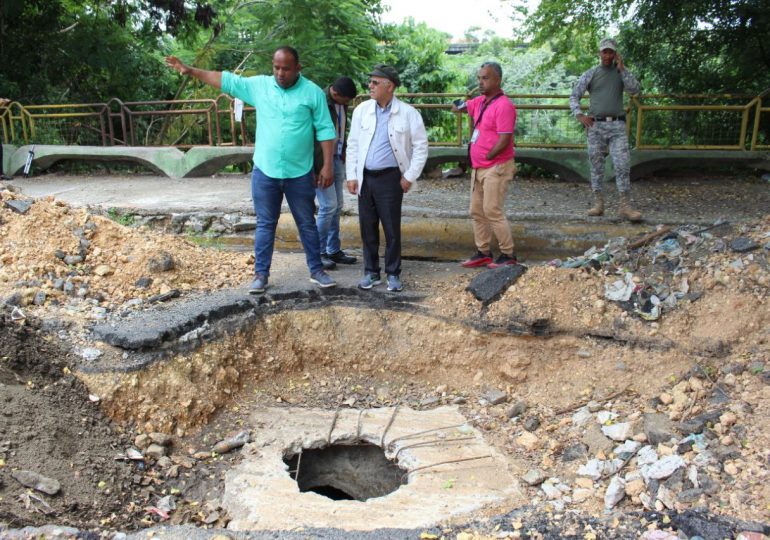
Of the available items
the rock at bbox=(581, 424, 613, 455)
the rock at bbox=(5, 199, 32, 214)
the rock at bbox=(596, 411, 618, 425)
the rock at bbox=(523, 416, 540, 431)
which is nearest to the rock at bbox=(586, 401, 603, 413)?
the rock at bbox=(596, 411, 618, 425)

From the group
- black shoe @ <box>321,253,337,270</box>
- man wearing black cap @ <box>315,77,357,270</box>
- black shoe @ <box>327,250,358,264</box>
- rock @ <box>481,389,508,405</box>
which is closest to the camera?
rock @ <box>481,389,508,405</box>

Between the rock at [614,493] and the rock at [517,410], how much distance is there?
3.58 ft

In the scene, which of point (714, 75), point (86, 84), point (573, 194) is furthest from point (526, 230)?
point (86, 84)

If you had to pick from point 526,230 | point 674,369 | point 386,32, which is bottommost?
point 674,369

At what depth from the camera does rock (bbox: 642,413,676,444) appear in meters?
3.90

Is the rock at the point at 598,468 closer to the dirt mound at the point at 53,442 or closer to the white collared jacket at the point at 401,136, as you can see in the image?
the white collared jacket at the point at 401,136

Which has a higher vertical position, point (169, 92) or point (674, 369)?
point (169, 92)

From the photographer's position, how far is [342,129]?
19.2 ft

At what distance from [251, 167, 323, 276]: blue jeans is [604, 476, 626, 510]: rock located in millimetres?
2883

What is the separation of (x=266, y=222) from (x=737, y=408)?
3.49m

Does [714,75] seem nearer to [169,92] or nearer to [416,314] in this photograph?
[416,314]

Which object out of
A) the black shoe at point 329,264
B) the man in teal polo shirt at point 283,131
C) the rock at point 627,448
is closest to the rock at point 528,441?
the rock at point 627,448

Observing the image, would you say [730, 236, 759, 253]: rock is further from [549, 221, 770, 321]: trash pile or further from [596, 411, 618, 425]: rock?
[596, 411, 618, 425]: rock

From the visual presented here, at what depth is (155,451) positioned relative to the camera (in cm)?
416
